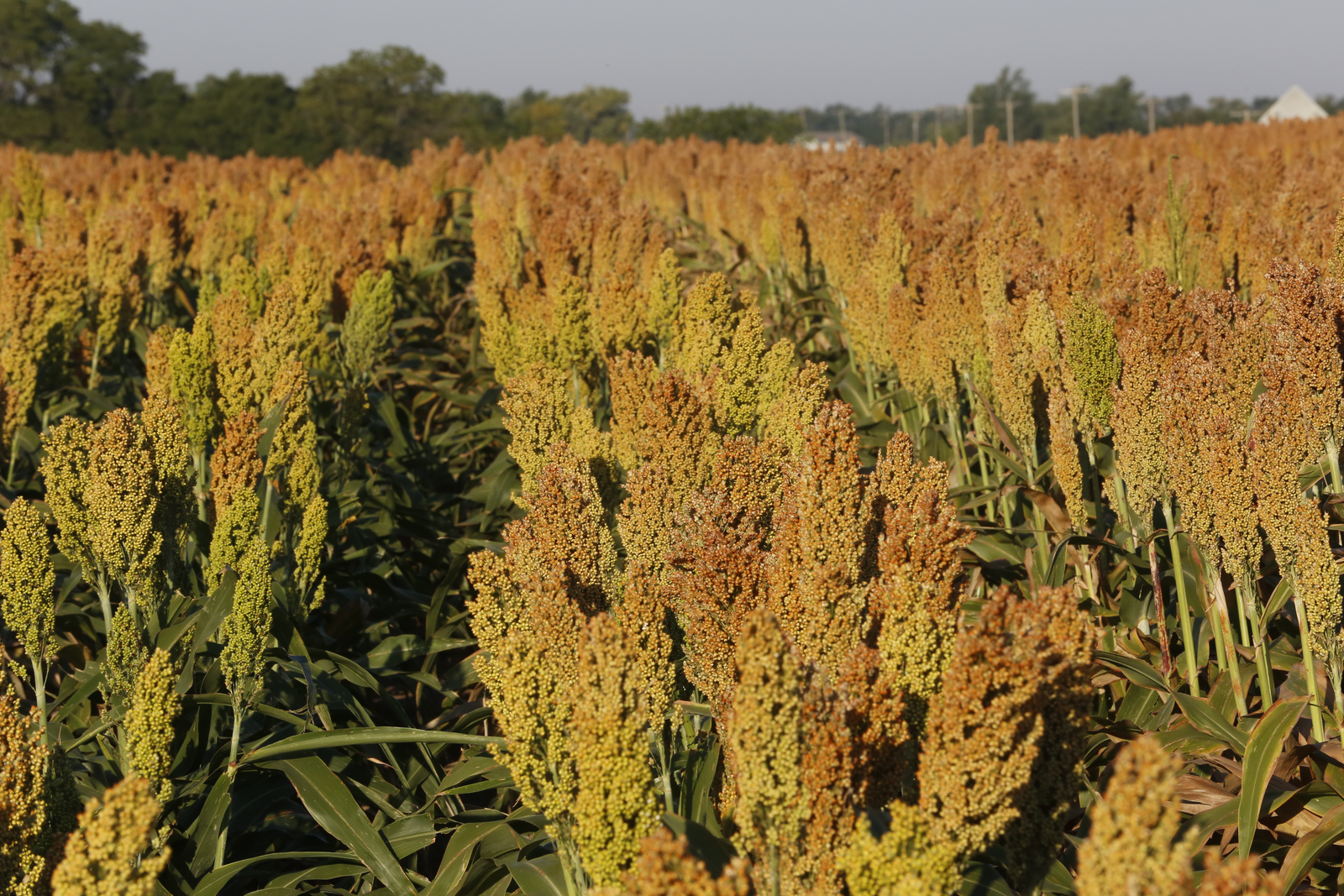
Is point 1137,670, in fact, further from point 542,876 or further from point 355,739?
point 355,739

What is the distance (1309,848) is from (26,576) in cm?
356

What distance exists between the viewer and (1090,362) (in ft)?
13.9

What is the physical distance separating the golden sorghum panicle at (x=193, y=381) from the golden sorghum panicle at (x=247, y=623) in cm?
195

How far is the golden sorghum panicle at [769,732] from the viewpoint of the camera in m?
1.89

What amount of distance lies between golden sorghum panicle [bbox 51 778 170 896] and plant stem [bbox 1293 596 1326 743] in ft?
9.48

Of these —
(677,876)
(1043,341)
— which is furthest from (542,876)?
(1043,341)

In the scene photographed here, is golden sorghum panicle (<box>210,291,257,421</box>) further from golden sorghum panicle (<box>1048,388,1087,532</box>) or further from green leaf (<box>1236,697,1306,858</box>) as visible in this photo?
green leaf (<box>1236,697,1306,858</box>)

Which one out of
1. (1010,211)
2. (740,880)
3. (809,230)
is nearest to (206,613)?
(740,880)

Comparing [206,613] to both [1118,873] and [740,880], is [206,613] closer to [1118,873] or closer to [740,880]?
[740,880]

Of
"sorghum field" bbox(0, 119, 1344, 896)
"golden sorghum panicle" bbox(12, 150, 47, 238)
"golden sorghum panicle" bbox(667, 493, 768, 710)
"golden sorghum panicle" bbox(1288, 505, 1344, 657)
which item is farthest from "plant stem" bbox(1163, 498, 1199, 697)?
"golden sorghum panicle" bbox(12, 150, 47, 238)

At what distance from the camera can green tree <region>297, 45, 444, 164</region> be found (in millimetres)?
49219

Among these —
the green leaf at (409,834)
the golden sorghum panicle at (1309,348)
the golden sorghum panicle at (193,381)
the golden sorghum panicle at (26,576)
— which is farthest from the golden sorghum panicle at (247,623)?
the golden sorghum panicle at (1309,348)

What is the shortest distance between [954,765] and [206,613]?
9.48ft

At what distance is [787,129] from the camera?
42.4 metres
